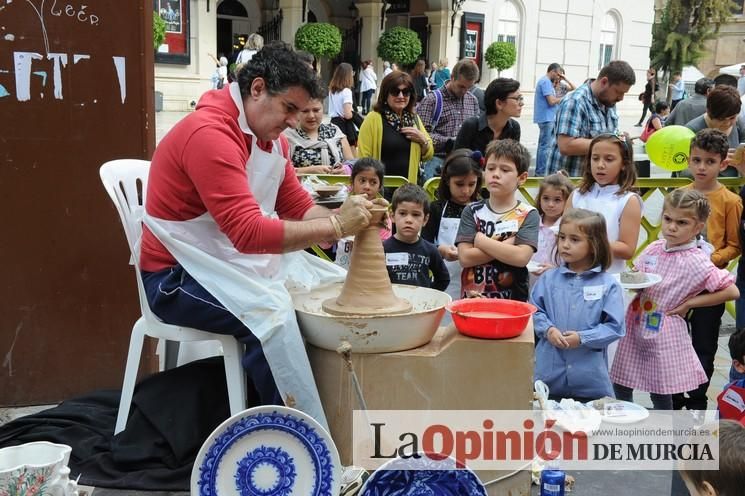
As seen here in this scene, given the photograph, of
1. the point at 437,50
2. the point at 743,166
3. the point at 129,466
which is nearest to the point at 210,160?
the point at 129,466

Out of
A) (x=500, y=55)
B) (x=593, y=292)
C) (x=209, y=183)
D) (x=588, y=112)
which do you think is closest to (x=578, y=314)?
(x=593, y=292)

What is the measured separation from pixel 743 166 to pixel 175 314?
4.18m

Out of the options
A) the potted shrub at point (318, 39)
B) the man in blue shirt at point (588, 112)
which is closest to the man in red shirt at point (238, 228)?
the man in blue shirt at point (588, 112)

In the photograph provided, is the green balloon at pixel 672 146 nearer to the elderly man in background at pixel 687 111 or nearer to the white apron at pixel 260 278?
the elderly man in background at pixel 687 111

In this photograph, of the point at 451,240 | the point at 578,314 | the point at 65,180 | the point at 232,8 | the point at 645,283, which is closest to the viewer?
the point at 578,314

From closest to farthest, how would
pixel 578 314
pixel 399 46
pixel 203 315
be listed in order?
pixel 203 315
pixel 578 314
pixel 399 46

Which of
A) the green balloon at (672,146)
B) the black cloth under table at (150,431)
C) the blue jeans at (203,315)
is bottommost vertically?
the black cloth under table at (150,431)

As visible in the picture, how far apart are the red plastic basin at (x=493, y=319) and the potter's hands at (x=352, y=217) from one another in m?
0.45

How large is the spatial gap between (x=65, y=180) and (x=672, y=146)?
16.6 feet

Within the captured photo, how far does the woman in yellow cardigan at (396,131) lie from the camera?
5.53 m

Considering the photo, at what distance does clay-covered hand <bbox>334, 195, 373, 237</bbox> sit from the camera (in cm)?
265

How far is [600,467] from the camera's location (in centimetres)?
270

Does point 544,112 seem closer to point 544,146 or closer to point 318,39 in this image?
point 544,146

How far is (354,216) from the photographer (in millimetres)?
2652
